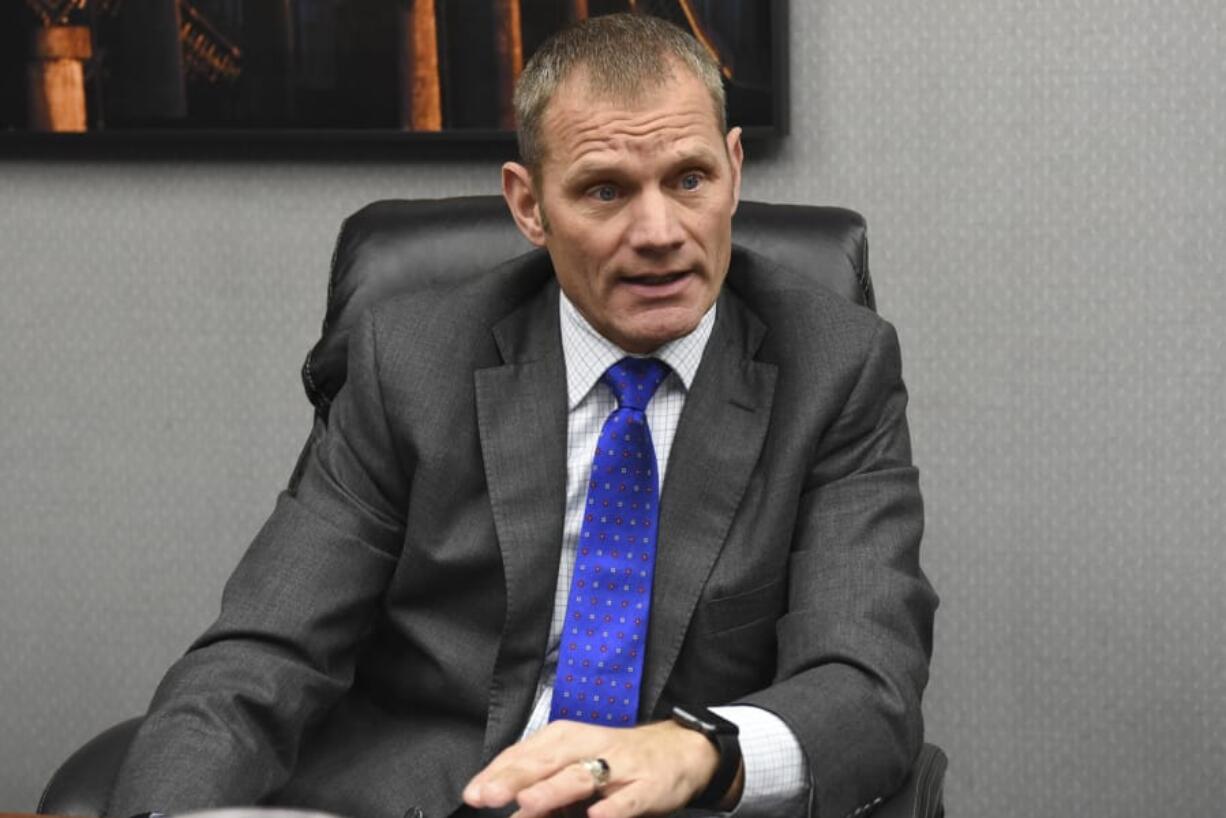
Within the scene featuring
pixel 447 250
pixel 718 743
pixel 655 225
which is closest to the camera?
pixel 718 743

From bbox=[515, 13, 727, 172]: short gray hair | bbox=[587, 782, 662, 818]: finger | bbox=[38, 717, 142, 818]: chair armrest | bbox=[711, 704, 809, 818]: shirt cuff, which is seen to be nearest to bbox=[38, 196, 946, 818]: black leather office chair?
bbox=[515, 13, 727, 172]: short gray hair

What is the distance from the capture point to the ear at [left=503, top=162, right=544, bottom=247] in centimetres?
183

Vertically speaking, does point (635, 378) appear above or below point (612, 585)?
above

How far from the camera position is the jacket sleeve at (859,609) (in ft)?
4.95

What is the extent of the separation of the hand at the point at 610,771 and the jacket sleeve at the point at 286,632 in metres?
0.36

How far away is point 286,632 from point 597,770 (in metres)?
0.52

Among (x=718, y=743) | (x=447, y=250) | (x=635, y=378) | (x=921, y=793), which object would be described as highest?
(x=447, y=250)

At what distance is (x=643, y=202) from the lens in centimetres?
168

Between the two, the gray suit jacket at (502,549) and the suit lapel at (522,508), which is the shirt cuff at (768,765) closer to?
the gray suit jacket at (502,549)

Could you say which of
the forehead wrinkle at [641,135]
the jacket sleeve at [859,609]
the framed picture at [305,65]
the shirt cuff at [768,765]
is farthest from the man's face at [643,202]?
the framed picture at [305,65]

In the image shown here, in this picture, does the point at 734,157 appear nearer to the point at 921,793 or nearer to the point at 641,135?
the point at 641,135

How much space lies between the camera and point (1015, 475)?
249 cm

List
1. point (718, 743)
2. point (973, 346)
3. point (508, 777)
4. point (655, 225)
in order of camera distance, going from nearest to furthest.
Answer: point (508, 777) < point (718, 743) < point (655, 225) < point (973, 346)

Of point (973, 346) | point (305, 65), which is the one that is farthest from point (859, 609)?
point (305, 65)
